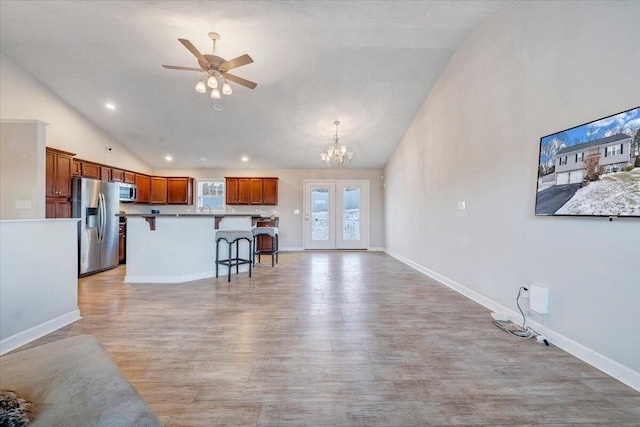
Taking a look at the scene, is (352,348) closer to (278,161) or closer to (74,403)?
(74,403)

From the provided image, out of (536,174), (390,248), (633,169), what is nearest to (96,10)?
(536,174)

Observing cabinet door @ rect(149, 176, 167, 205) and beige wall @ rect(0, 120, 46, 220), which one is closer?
beige wall @ rect(0, 120, 46, 220)

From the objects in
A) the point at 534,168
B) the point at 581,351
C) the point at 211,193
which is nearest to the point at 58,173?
the point at 211,193

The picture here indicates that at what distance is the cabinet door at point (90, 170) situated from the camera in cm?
507

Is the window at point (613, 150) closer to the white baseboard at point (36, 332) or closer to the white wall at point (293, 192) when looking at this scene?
the white baseboard at point (36, 332)

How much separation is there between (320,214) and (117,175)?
514 centimetres

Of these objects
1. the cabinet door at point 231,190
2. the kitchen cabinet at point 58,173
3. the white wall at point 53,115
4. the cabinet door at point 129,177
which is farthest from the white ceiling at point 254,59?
the cabinet door at point 231,190

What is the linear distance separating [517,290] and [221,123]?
5740mm

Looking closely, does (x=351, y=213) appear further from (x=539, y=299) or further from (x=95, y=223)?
(x=95, y=223)

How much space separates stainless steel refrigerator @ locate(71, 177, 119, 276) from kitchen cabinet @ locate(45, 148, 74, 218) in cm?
11

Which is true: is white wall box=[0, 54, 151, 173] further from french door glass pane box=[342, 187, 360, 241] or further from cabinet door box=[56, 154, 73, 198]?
french door glass pane box=[342, 187, 360, 241]

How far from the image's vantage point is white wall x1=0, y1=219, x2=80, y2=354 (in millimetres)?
2154

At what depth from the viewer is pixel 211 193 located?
26.0ft

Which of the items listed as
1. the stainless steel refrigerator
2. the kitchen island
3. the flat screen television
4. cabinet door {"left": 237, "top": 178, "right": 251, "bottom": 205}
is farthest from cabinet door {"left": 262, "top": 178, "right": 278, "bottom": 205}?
the flat screen television
